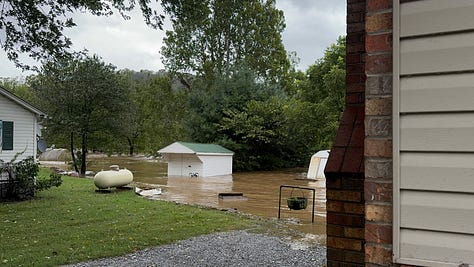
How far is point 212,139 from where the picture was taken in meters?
28.6

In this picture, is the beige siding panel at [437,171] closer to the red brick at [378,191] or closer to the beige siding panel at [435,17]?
the red brick at [378,191]

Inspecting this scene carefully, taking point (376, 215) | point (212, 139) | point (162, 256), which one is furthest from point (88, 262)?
point (212, 139)

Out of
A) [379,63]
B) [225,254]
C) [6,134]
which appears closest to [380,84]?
[379,63]

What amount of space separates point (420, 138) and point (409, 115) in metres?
0.10

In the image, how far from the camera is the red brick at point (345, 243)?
242 centimetres

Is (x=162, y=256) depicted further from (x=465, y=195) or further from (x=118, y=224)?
(x=465, y=195)

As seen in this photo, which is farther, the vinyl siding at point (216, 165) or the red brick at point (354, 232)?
the vinyl siding at point (216, 165)

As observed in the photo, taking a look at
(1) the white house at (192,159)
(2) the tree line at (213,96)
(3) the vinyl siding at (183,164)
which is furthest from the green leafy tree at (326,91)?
(3) the vinyl siding at (183,164)

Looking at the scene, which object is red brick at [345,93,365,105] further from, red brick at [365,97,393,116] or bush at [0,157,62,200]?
bush at [0,157,62,200]

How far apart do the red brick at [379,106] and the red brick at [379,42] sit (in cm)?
21

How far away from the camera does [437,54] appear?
63.2 inches

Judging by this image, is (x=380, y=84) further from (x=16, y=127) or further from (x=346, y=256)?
(x=16, y=127)

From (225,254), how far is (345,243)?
3552mm

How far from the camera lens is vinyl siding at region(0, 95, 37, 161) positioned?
12.1m
